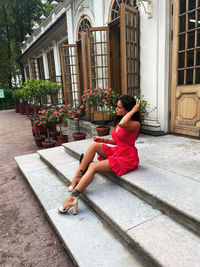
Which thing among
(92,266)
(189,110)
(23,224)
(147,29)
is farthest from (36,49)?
(92,266)

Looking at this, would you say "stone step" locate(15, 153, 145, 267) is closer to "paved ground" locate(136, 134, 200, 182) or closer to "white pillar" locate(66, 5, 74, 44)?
"paved ground" locate(136, 134, 200, 182)

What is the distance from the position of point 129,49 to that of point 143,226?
4.00m

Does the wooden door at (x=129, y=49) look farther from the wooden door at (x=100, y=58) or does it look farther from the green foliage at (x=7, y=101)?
the green foliage at (x=7, y=101)

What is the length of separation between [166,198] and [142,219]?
1.04 ft

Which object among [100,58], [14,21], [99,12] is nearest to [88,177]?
[100,58]

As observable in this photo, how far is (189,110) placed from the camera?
4.28 m

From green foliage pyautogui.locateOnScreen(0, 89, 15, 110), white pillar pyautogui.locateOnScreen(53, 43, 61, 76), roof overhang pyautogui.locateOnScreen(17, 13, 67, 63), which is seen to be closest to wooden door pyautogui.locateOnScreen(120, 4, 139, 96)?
roof overhang pyautogui.locateOnScreen(17, 13, 67, 63)

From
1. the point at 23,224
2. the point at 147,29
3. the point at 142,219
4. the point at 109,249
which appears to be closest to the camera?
the point at 109,249

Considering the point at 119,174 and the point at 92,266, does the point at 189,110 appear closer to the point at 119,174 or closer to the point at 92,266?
the point at 119,174

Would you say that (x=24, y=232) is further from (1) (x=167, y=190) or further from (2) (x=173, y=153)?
(2) (x=173, y=153)

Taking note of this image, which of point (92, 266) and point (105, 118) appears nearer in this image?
point (92, 266)

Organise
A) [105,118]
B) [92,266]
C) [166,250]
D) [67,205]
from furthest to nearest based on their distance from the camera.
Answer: [105,118] → [67,205] → [92,266] → [166,250]

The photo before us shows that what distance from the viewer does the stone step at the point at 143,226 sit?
1.57 metres

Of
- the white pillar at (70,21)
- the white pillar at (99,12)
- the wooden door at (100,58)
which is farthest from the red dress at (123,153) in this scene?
the white pillar at (70,21)
